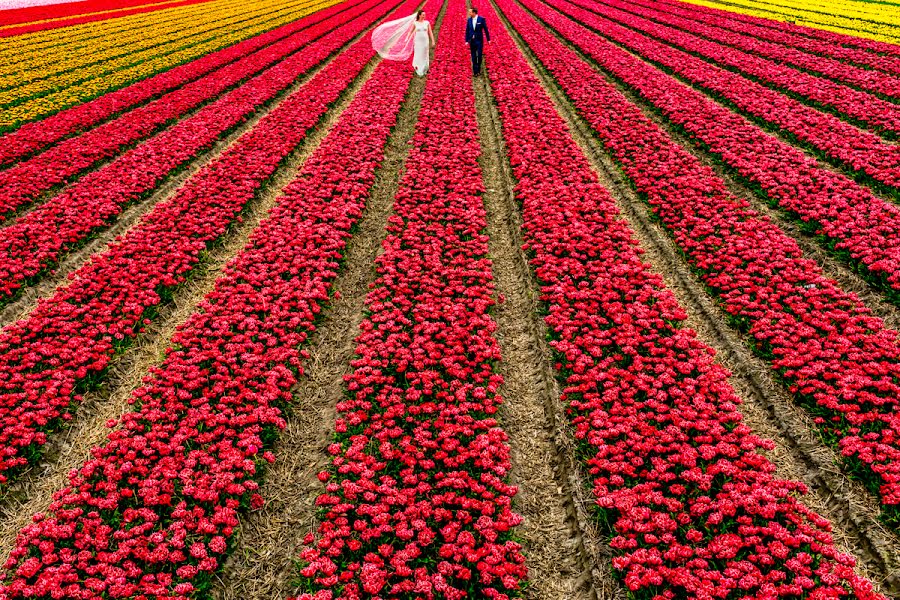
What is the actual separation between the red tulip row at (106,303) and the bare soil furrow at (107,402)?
20cm

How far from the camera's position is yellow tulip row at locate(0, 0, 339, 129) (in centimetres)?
1995

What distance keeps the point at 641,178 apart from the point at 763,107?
7.72 metres

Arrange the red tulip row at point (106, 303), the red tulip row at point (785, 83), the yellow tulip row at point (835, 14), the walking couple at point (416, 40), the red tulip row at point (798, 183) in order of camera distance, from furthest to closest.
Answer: the yellow tulip row at point (835, 14)
the walking couple at point (416, 40)
the red tulip row at point (785, 83)
the red tulip row at point (798, 183)
the red tulip row at point (106, 303)

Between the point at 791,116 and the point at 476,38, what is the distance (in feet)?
44.2

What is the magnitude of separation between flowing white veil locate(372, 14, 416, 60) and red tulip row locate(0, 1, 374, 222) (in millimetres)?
6426

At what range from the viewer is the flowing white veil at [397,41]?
88.0 feet

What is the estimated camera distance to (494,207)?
12867 mm

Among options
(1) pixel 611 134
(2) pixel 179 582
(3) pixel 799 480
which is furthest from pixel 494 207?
(2) pixel 179 582

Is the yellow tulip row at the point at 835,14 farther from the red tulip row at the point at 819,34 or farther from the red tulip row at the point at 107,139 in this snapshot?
the red tulip row at the point at 107,139

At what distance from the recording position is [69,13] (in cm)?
5606

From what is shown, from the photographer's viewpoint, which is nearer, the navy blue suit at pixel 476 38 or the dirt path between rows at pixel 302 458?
the dirt path between rows at pixel 302 458

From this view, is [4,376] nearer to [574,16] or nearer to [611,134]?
[611,134]

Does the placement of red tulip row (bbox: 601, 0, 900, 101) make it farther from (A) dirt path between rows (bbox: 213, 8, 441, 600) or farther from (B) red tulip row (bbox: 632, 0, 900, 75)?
(A) dirt path between rows (bbox: 213, 8, 441, 600)

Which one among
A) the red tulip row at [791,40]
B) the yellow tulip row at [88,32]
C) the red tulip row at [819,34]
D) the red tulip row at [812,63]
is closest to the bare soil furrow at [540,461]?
the red tulip row at [812,63]
